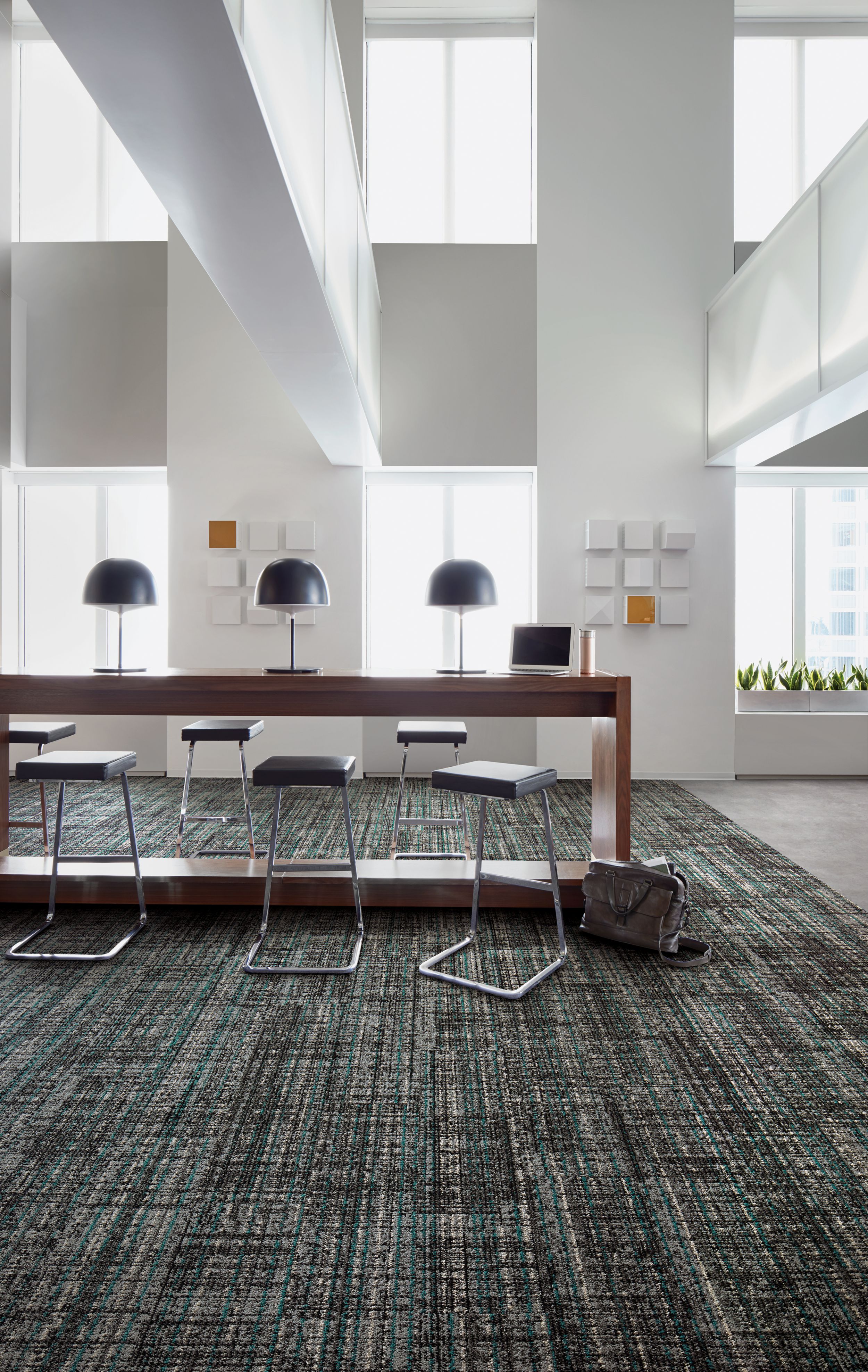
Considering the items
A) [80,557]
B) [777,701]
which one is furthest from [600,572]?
[80,557]

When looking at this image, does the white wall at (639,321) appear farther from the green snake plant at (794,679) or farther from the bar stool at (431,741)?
the bar stool at (431,741)

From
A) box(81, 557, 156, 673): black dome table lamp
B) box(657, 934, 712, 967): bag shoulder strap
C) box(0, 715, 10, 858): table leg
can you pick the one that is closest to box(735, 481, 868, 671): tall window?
box(657, 934, 712, 967): bag shoulder strap

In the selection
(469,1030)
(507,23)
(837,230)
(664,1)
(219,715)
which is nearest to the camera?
(469,1030)

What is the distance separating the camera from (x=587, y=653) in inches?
151

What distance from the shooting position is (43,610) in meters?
7.26

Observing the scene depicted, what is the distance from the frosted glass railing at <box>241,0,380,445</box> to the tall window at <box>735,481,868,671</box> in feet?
12.9

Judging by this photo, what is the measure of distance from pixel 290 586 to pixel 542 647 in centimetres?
121

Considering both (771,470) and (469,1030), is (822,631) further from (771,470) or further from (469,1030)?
(469,1030)

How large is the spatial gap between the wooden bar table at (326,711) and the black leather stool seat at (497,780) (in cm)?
38

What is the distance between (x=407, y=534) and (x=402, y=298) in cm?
193

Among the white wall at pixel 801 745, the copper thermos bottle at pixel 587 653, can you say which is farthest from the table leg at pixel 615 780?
the white wall at pixel 801 745

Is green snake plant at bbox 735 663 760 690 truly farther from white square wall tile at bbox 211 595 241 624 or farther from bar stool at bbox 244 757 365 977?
bar stool at bbox 244 757 365 977

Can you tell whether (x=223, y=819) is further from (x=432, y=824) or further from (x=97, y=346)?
(x=97, y=346)

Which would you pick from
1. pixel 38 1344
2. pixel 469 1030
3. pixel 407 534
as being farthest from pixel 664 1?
pixel 38 1344
